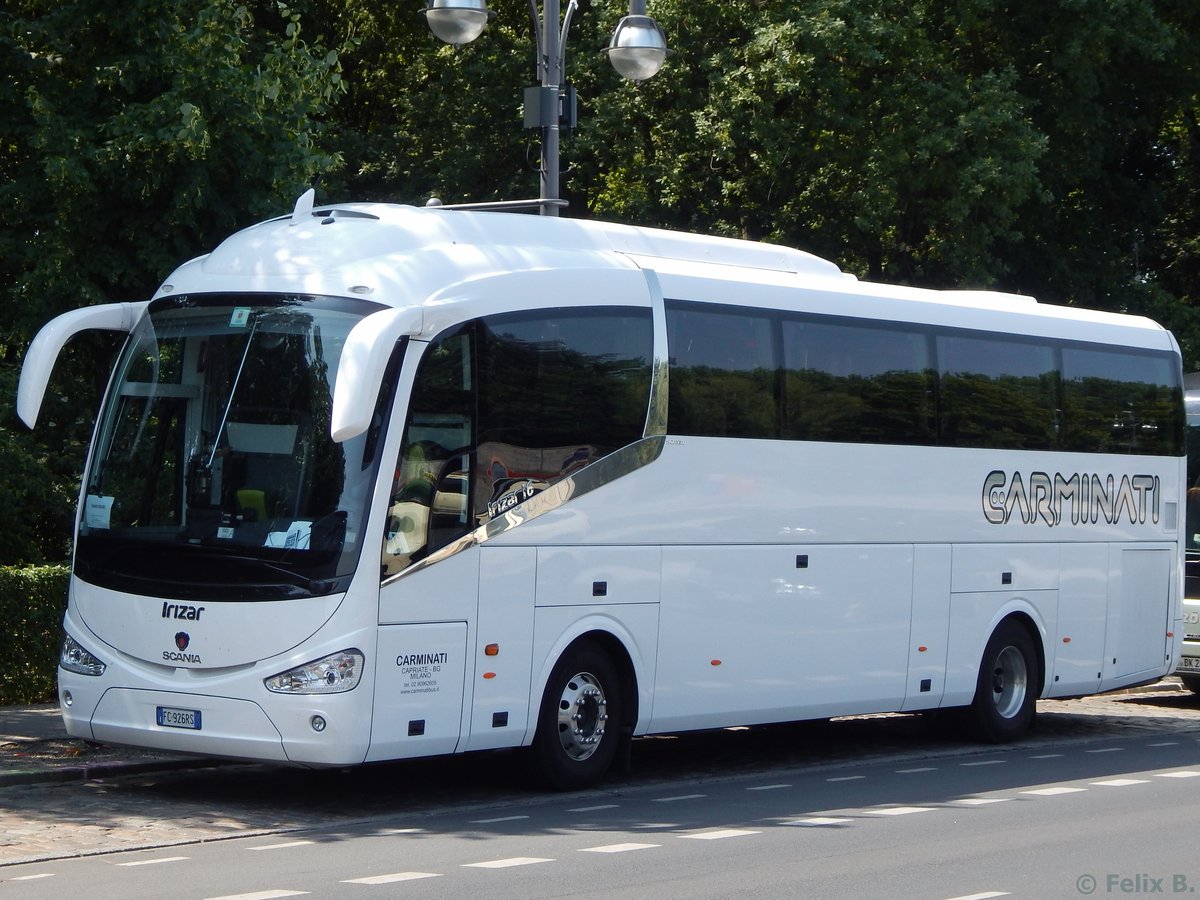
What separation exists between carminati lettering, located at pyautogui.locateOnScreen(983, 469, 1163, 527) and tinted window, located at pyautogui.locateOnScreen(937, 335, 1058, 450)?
0.34 m

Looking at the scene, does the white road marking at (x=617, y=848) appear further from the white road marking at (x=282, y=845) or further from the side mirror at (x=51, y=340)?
the side mirror at (x=51, y=340)

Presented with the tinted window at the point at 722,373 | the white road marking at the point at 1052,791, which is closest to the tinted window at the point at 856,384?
the tinted window at the point at 722,373

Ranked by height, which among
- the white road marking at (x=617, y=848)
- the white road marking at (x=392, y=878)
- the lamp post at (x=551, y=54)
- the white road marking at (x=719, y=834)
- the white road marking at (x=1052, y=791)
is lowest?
the white road marking at (x=1052, y=791)

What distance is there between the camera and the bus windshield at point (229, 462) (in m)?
A: 11.1

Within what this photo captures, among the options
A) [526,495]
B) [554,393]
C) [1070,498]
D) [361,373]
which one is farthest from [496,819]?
[1070,498]

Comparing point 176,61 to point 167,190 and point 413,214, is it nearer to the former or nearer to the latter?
point 167,190

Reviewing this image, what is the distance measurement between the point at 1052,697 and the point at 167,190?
30.6 ft

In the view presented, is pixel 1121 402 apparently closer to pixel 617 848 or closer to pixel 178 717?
pixel 617 848

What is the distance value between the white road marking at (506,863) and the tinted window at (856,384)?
5338mm

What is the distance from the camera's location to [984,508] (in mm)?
16125

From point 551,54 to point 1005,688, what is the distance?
23.5 ft

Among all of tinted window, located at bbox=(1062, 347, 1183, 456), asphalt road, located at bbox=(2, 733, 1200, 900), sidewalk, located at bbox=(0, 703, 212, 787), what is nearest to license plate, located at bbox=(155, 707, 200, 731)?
sidewalk, located at bbox=(0, 703, 212, 787)

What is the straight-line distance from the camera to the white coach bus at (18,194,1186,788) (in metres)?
11.1

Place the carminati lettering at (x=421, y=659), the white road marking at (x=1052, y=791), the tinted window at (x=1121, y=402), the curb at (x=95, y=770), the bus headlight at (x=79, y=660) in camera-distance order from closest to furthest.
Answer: the carminati lettering at (x=421, y=659)
the bus headlight at (x=79, y=660)
the curb at (x=95, y=770)
the white road marking at (x=1052, y=791)
the tinted window at (x=1121, y=402)
